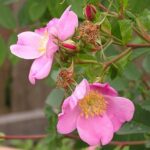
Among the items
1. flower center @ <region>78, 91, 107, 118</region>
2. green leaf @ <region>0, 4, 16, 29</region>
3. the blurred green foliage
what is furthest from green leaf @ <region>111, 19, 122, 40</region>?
green leaf @ <region>0, 4, 16, 29</region>

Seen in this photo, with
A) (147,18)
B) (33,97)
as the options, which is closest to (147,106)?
(147,18)

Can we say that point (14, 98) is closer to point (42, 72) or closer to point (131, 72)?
point (131, 72)

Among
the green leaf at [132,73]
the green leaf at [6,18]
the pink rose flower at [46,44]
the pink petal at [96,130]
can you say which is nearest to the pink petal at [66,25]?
the pink rose flower at [46,44]

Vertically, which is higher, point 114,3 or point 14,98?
point 114,3

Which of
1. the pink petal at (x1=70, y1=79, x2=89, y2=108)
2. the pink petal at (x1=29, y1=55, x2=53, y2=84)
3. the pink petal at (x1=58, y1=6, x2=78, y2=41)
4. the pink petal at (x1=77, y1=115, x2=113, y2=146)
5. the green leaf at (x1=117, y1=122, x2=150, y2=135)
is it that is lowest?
the green leaf at (x1=117, y1=122, x2=150, y2=135)

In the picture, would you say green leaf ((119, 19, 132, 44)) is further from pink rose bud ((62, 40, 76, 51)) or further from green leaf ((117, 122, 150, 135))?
green leaf ((117, 122, 150, 135))

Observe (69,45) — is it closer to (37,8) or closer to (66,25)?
(66,25)

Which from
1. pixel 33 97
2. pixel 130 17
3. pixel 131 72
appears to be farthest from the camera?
pixel 33 97
